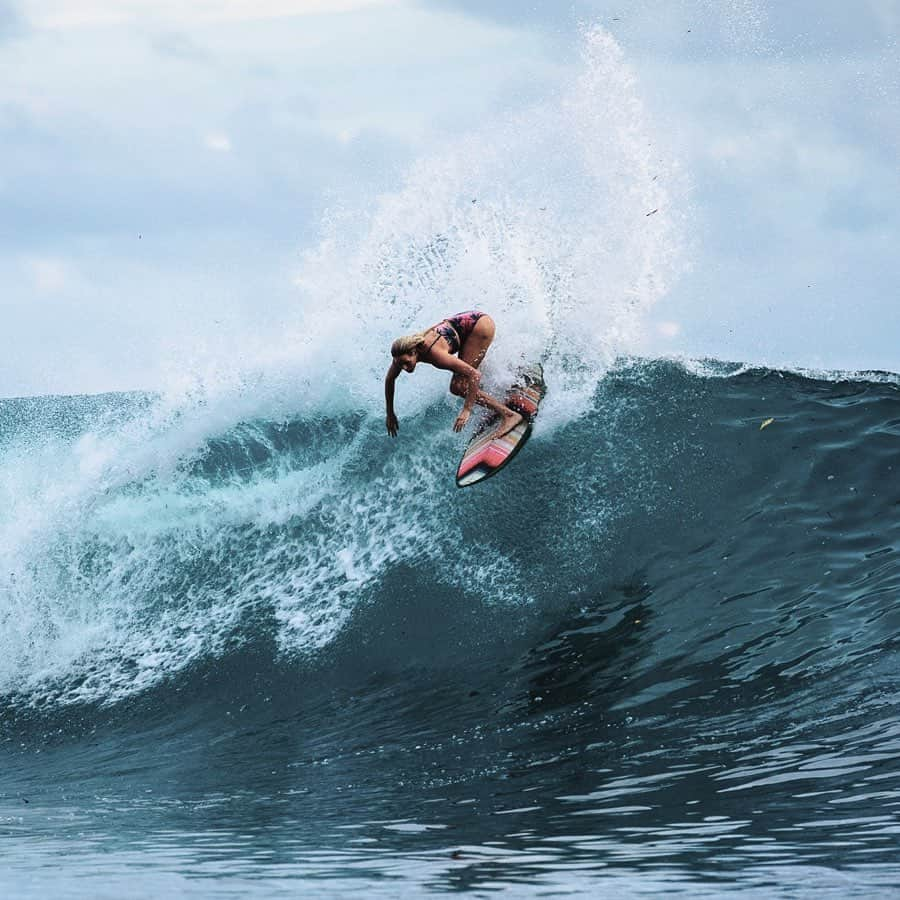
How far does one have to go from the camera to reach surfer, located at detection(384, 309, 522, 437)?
29.6 feet

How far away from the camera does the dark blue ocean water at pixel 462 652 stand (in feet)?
15.8

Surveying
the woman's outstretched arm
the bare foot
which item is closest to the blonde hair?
the woman's outstretched arm

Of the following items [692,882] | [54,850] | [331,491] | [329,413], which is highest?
[329,413]

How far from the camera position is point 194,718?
28.4 feet

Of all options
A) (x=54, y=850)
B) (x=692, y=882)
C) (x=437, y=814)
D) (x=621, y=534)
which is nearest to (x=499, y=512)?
A: (x=621, y=534)

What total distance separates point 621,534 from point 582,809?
14.7 feet

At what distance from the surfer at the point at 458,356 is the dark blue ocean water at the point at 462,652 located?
2.95 ft

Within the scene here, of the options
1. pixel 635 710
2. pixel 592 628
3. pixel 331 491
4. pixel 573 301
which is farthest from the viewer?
pixel 573 301

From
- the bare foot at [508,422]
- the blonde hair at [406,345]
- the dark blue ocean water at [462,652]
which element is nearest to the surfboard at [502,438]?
the bare foot at [508,422]

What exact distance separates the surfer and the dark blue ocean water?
0.90 meters

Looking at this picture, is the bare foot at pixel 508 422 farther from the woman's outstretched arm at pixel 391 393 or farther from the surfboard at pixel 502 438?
the woman's outstretched arm at pixel 391 393

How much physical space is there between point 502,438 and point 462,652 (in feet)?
7.11

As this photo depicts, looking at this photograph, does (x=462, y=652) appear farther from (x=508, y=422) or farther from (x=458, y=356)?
(x=458, y=356)

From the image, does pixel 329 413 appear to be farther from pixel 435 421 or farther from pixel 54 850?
pixel 54 850
